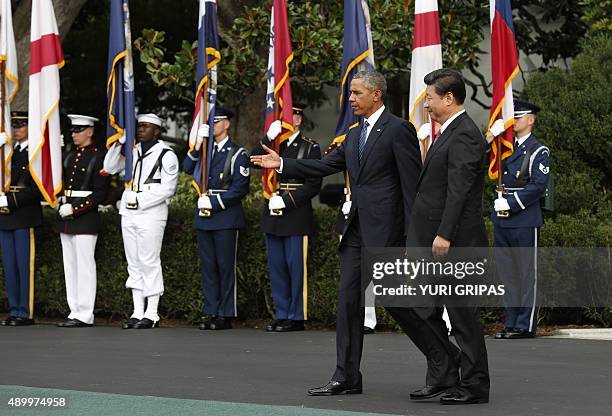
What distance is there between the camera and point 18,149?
1407cm

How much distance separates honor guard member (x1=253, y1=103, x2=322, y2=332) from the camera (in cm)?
1283

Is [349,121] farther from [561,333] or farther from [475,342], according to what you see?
[475,342]

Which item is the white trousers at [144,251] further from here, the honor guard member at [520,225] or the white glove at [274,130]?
the honor guard member at [520,225]

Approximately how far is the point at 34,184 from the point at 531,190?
17.7 ft

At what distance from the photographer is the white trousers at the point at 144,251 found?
13352 mm

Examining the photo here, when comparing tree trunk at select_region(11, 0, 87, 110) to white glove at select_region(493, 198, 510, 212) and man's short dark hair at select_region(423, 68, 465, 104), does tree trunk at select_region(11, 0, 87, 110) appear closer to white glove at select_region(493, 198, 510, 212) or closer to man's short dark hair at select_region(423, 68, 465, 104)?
white glove at select_region(493, 198, 510, 212)

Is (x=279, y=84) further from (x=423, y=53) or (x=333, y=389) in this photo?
(x=333, y=389)

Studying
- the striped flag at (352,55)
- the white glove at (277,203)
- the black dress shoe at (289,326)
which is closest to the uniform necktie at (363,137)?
the striped flag at (352,55)

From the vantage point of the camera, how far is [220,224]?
13.0m

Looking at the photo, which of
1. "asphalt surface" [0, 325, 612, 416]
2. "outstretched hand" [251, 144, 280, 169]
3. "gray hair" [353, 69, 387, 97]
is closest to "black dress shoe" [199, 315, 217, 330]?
"asphalt surface" [0, 325, 612, 416]

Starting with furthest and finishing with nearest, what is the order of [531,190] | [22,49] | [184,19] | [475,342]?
[184,19] → [22,49] → [531,190] → [475,342]

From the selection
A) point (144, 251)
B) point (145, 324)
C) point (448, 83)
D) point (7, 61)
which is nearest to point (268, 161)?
point (448, 83)

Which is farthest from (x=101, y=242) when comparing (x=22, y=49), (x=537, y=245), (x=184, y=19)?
(x=184, y=19)

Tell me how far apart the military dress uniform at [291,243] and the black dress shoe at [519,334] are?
2205 mm
